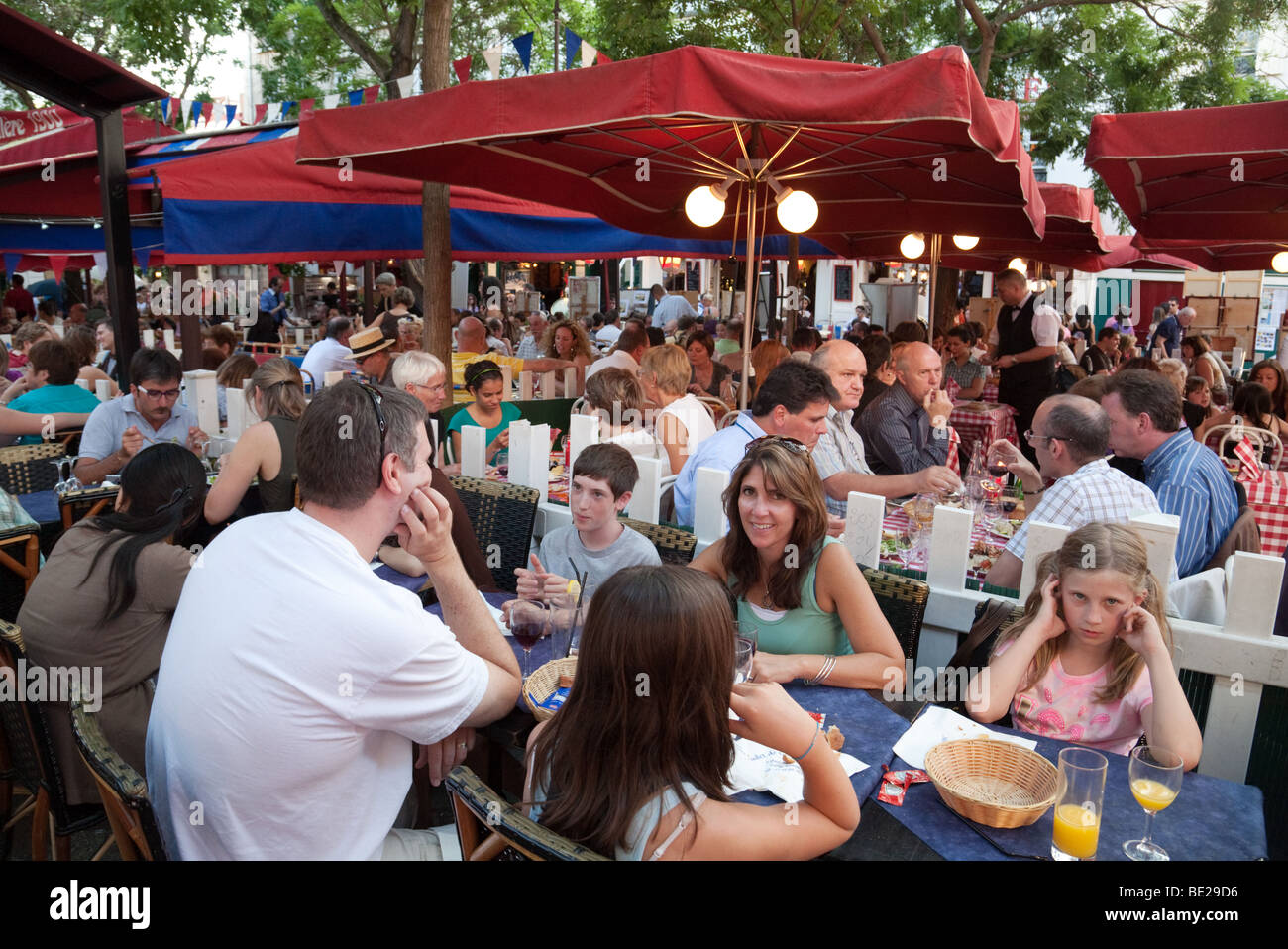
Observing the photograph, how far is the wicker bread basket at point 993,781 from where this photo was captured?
1.97 metres

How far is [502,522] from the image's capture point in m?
4.14

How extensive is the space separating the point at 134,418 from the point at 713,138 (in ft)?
12.3

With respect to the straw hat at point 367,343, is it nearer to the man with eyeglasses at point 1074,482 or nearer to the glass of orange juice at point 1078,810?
the man with eyeglasses at point 1074,482

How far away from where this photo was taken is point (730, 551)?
2.99 meters

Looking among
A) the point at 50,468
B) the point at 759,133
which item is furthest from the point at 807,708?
the point at 50,468

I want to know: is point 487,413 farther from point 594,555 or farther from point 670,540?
point 594,555

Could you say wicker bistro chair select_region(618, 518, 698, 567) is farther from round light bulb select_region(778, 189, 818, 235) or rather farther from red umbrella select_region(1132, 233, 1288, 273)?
red umbrella select_region(1132, 233, 1288, 273)

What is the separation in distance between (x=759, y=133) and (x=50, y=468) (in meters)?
4.33

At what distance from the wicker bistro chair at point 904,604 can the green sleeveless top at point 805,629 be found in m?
0.25

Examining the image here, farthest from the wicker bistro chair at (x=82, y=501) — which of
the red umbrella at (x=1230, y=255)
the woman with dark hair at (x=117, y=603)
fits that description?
the red umbrella at (x=1230, y=255)

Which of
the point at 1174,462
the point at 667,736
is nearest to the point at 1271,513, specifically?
the point at 1174,462

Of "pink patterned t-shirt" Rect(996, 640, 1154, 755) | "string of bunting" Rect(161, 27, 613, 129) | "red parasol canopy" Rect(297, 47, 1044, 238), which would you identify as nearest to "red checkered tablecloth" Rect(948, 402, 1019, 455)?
"red parasol canopy" Rect(297, 47, 1044, 238)

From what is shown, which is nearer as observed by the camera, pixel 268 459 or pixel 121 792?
pixel 121 792
